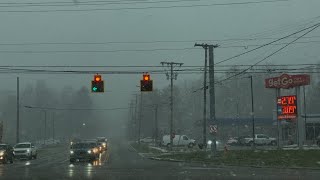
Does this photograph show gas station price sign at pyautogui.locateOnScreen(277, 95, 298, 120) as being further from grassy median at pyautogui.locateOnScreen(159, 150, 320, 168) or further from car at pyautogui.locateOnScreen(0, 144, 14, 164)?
car at pyautogui.locateOnScreen(0, 144, 14, 164)

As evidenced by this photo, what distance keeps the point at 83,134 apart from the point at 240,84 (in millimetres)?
71193

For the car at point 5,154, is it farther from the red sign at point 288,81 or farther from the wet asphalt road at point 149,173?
the red sign at point 288,81

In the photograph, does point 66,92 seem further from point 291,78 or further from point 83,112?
point 291,78

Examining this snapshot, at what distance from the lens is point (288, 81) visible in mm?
58312

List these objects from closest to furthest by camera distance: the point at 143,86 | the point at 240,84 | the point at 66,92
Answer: the point at 143,86
the point at 240,84
the point at 66,92

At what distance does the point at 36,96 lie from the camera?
171m

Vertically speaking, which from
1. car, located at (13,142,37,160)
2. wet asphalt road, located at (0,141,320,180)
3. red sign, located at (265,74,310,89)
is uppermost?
red sign, located at (265,74,310,89)

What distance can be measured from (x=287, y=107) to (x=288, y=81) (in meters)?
3.94

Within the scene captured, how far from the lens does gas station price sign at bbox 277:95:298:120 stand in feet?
180


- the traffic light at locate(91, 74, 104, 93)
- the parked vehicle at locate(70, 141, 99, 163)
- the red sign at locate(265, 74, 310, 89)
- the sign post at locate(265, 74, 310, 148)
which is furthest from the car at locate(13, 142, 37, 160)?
the red sign at locate(265, 74, 310, 89)

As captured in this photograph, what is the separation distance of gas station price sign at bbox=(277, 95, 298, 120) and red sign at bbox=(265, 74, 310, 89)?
2.45 m

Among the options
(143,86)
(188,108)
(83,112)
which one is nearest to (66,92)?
(83,112)

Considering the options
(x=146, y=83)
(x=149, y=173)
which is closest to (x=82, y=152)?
(x=146, y=83)

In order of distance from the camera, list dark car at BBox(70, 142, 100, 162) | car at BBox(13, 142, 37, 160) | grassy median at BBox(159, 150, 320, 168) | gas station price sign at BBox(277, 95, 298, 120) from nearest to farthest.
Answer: grassy median at BBox(159, 150, 320, 168)
dark car at BBox(70, 142, 100, 162)
gas station price sign at BBox(277, 95, 298, 120)
car at BBox(13, 142, 37, 160)
